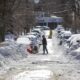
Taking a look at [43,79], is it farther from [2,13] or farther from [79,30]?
[79,30]

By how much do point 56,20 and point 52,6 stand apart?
3832cm

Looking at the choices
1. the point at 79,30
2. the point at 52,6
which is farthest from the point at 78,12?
the point at 52,6

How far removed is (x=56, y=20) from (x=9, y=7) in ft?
309

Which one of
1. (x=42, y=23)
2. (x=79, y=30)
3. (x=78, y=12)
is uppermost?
(x=78, y=12)

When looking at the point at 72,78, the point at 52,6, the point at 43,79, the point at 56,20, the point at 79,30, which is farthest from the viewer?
the point at 56,20

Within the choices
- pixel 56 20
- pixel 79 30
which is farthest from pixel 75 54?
pixel 56 20

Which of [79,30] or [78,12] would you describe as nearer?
[78,12]

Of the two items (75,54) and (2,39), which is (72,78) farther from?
(2,39)

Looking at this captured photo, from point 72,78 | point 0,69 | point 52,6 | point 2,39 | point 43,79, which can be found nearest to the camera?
point 43,79

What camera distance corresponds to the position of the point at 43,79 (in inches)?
537

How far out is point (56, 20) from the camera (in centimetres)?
13362

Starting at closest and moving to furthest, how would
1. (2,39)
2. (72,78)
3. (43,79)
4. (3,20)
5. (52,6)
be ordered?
(43,79), (72,78), (3,20), (2,39), (52,6)

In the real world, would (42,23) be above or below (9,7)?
below

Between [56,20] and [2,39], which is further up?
[2,39]
